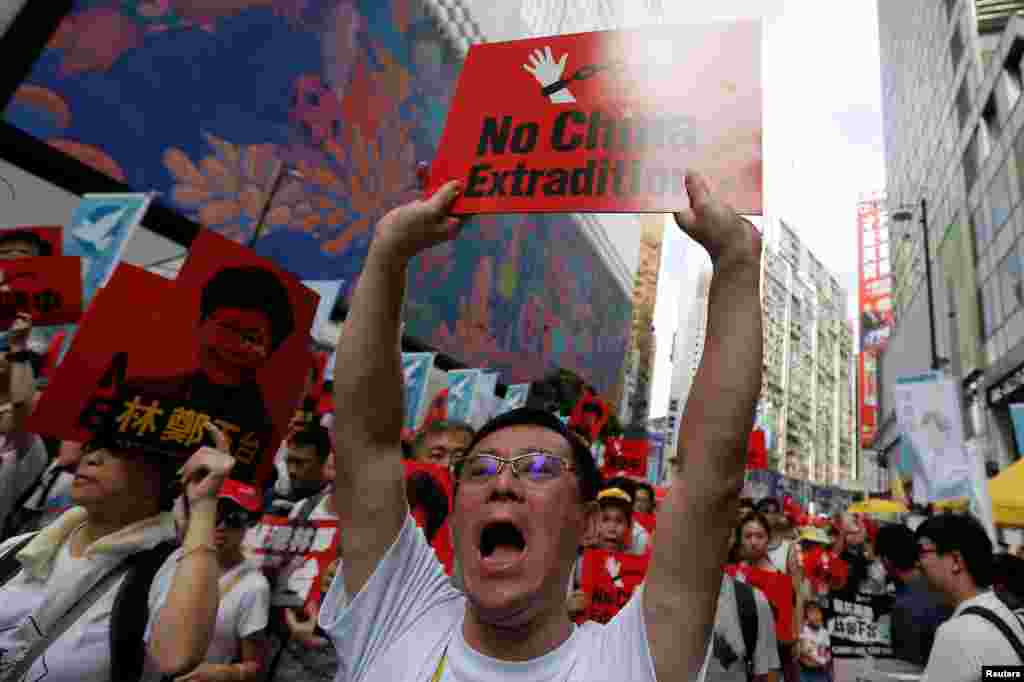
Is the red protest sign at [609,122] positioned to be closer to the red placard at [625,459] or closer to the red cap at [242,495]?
the red cap at [242,495]

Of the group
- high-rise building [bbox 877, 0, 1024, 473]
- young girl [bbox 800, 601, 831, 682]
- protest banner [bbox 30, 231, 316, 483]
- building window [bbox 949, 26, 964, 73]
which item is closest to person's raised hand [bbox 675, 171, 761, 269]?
protest banner [bbox 30, 231, 316, 483]

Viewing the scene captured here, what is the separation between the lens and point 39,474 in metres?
3.74

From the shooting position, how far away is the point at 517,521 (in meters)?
1.58

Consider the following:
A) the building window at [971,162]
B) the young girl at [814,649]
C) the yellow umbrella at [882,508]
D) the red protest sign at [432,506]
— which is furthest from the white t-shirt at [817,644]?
the building window at [971,162]

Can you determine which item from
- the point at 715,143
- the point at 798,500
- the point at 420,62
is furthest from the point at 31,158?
the point at 798,500

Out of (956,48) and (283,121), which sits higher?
(956,48)

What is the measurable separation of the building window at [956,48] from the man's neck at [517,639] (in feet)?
114

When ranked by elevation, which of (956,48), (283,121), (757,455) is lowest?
(757,455)

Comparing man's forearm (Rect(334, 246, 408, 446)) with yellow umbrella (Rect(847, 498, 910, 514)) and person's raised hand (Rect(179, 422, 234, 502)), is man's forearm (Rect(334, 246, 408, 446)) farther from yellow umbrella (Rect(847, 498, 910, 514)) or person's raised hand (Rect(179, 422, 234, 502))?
yellow umbrella (Rect(847, 498, 910, 514))

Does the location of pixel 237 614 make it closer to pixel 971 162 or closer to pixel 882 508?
pixel 882 508

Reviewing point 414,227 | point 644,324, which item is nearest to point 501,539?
point 414,227

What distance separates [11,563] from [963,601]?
14.0 ft

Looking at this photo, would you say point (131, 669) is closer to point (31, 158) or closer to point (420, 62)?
point (31, 158)

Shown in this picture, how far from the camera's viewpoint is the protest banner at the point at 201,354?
2959mm
